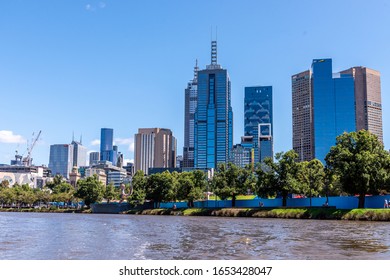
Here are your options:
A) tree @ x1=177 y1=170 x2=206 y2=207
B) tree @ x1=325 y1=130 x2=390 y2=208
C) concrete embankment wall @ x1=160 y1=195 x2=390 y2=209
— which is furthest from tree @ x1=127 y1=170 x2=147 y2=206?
tree @ x1=325 y1=130 x2=390 y2=208

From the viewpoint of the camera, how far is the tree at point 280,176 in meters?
100

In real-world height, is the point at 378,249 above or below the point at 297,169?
below

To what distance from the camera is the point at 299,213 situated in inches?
3366

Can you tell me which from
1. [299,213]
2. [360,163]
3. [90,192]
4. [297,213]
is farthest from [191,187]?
[360,163]

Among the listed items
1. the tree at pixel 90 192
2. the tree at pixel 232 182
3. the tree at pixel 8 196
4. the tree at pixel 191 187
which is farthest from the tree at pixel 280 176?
the tree at pixel 8 196

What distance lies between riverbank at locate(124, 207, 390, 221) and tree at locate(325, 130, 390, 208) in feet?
Result: 16.8

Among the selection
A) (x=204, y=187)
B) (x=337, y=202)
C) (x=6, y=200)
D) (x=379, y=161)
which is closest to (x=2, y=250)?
(x=379, y=161)

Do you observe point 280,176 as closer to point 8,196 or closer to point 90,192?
point 90,192

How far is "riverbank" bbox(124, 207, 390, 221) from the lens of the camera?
223 feet

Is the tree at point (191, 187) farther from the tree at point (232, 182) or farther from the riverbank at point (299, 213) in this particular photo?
the tree at point (232, 182)
